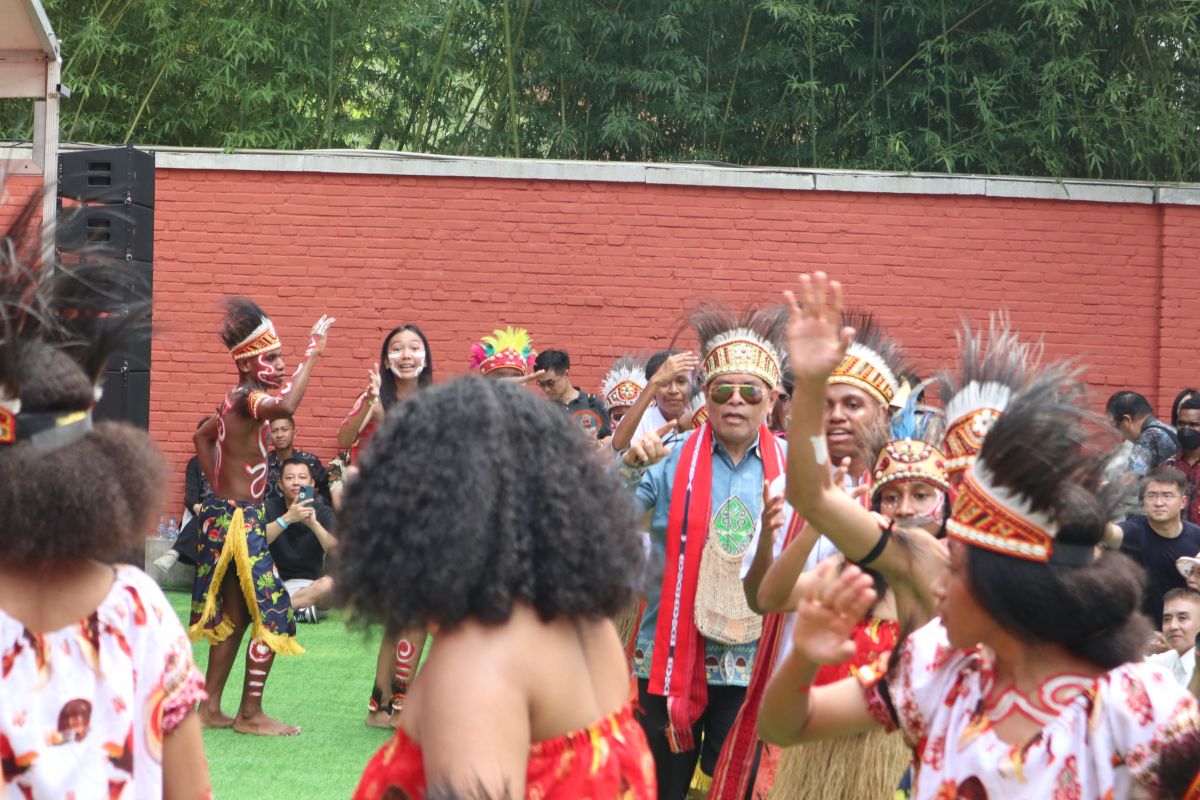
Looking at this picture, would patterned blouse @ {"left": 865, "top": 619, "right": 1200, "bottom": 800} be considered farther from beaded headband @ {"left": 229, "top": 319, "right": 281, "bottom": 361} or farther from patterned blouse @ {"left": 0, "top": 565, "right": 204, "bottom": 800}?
beaded headband @ {"left": 229, "top": 319, "right": 281, "bottom": 361}

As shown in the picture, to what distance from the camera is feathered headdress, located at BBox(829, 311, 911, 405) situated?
4734 mm

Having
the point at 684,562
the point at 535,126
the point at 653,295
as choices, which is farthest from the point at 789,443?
the point at 535,126

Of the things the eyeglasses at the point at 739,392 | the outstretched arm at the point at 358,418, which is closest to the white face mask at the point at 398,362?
the outstretched arm at the point at 358,418

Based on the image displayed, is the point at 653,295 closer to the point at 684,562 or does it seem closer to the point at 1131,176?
the point at 1131,176

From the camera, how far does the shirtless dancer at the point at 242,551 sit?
7.03m

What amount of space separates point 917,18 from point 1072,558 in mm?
10643

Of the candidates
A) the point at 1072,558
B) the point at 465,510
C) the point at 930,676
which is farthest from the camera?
the point at 930,676

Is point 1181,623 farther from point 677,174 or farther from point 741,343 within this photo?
point 677,174

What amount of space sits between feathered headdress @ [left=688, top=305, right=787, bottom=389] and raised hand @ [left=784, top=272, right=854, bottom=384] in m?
2.50

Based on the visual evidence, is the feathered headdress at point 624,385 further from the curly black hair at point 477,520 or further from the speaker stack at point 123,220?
the curly black hair at point 477,520

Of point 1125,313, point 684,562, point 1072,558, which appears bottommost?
point 684,562

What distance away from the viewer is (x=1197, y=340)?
11.5 meters

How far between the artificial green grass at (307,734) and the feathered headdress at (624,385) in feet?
6.99

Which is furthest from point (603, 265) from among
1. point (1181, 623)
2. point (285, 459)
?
point (1181, 623)
